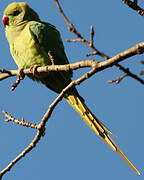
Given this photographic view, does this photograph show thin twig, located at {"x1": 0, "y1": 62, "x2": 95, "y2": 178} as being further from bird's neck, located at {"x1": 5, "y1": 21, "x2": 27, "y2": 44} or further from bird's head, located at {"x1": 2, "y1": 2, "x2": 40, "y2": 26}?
bird's head, located at {"x1": 2, "y1": 2, "x2": 40, "y2": 26}

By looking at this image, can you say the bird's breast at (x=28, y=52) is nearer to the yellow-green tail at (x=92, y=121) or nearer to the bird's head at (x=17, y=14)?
the bird's head at (x=17, y=14)

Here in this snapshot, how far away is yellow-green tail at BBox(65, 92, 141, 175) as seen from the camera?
4311 mm

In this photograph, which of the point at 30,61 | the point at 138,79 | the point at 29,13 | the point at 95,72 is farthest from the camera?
the point at 29,13

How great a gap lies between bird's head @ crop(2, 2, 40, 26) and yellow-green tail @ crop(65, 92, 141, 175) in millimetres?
1666

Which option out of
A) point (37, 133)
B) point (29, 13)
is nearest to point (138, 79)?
point (37, 133)

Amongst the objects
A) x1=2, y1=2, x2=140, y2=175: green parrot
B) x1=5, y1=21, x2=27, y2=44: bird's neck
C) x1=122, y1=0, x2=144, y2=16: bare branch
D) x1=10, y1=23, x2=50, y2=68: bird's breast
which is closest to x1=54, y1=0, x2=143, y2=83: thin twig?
x1=122, y1=0, x2=144, y2=16: bare branch

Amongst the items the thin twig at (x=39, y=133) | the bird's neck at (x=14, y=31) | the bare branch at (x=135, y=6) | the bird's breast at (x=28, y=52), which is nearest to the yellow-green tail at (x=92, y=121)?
the bird's breast at (x=28, y=52)

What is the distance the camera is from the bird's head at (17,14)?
6335 millimetres

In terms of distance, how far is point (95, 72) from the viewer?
304cm

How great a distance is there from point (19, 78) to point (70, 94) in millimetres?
1086

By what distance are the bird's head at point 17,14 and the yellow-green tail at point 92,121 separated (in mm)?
1666

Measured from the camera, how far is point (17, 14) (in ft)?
21.2

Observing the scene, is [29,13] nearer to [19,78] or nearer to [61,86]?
[61,86]

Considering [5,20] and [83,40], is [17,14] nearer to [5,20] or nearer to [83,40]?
[5,20]
